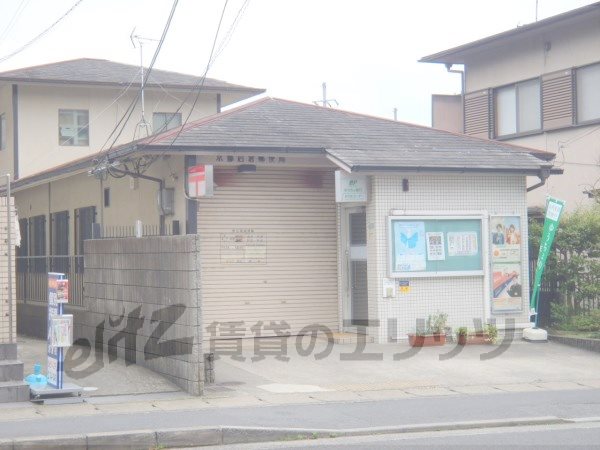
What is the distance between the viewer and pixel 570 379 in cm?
1473

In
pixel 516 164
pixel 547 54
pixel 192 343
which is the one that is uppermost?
pixel 547 54

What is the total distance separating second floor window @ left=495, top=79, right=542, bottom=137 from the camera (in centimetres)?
2602

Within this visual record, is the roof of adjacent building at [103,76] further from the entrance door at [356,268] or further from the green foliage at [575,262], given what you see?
the green foliage at [575,262]

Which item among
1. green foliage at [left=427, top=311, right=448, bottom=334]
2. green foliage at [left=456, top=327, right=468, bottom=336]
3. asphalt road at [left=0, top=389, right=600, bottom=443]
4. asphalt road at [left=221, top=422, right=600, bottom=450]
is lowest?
asphalt road at [left=221, top=422, right=600, bottom=450]

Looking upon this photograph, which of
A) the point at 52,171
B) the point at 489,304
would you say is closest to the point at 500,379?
the point at 489,304

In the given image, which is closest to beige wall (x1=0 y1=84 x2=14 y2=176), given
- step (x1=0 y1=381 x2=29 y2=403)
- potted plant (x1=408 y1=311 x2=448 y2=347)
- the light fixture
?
the light fixture

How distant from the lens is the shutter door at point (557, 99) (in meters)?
24.6

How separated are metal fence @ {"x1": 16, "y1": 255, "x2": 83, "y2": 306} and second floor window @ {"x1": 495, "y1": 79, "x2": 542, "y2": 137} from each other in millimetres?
13080

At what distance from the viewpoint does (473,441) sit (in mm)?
10180

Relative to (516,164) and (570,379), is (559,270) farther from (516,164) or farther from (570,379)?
(570,379)

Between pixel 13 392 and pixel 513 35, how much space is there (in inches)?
715

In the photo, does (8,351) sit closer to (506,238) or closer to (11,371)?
(11,371)

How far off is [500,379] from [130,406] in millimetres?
5859

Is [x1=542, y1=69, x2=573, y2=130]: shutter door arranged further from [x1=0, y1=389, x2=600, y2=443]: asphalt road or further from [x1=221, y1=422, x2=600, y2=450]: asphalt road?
[x1=221, y1=422, x2=600, y2=450]: asphalt road
